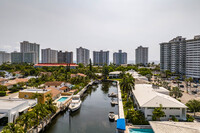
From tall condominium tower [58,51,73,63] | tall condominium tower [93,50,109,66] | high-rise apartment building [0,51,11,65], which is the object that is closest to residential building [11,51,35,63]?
tall condominium tower [58,51,73,63]

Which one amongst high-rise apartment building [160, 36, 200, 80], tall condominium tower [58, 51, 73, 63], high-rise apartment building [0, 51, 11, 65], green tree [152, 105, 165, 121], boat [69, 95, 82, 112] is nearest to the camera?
green tree [152, 105, 165, 121]

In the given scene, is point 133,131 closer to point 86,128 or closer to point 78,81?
point 86,128

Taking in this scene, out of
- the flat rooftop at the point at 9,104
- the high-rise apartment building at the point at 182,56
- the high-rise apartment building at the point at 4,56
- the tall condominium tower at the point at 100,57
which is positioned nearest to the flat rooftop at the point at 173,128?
the flat rooftop at the point at 9,104

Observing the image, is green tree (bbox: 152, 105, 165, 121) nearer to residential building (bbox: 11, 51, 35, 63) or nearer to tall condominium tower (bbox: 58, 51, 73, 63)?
tall condominium tower (bbox: 58, 51, 73, 63)

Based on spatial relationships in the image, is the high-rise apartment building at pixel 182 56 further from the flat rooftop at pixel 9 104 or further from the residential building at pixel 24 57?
the residential building at pixel 24 57

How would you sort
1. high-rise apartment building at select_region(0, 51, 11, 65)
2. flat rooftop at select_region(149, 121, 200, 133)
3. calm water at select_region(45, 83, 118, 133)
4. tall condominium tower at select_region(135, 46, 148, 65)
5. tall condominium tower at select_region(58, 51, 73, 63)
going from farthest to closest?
tall condominium tower at select_region(135, 46, 148, 65), high-rise apartment building at select_region(0, 51, 11, 65), tall condominium tower at select_region(58, 51, 73, 63), calm water at select_region(45, 83, 118, 133), flat rooftop at select_region(149, 121, 200, 133)

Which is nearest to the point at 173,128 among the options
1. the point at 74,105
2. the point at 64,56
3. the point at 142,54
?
the point at 74,105

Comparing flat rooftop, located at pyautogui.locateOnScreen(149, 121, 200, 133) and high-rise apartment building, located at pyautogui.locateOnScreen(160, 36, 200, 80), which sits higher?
high-rise apartment building, located at pyautogui.locateOnScreen(160, 36, 200, 80)

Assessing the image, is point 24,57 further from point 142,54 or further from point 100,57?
point 142,54
